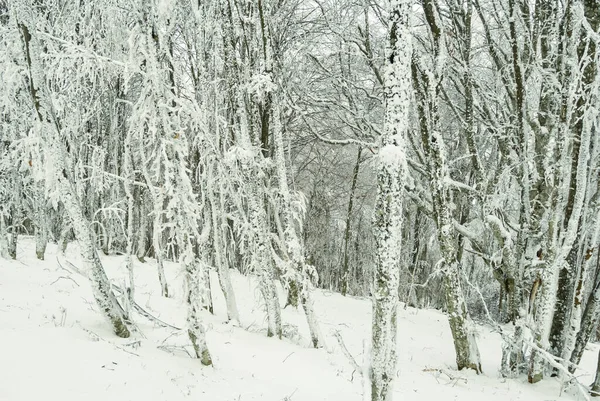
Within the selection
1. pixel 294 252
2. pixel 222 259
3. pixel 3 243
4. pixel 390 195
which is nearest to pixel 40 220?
pixel 3 243

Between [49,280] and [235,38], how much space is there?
6.75m

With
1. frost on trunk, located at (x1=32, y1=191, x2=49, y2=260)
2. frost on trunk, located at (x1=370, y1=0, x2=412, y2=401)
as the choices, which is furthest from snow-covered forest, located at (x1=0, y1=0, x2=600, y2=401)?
frost on trunk, located at (x1=32, y1=191, x2=49, y2=260)

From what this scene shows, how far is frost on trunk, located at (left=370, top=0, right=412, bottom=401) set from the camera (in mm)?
3721

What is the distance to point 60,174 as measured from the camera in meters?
5.37

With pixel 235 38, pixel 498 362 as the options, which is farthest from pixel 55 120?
pixel 498 362

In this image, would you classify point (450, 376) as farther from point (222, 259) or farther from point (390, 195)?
point (222, 259)

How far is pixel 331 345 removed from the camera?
8.45 m

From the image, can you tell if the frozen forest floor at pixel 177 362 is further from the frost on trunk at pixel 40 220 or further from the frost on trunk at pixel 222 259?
the frost on trunk at pixel 40 220

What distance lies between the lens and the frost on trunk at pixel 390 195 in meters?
3.72

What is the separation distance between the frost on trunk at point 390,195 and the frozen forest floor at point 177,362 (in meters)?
1.78

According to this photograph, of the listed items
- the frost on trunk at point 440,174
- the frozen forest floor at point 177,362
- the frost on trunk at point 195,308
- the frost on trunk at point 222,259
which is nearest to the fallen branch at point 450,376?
the frozen forest floor at point 177,362

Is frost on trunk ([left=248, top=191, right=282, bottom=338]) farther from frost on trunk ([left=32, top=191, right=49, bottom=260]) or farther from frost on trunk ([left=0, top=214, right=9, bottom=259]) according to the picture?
frost on trunk ([left=0, top=214, right=9, bottom=259])

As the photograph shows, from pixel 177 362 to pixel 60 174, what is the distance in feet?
9.29

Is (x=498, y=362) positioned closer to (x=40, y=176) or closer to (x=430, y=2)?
(x=430, y=2)
